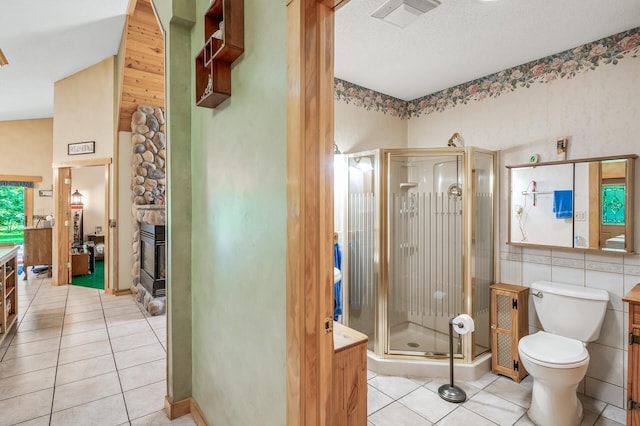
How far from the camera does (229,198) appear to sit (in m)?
1.57

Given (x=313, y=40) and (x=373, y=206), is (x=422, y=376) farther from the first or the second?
(x=313, y=40)

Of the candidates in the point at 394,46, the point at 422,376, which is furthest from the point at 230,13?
the point at 422,376

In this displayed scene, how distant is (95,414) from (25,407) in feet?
1.65

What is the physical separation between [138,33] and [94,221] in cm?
603

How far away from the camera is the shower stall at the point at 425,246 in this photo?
110 inches

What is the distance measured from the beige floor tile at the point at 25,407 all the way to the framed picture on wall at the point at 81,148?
3883 millimetres

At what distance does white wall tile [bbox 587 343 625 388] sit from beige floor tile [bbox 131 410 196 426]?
279 cm

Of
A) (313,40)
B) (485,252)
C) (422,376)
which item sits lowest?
(422,376)

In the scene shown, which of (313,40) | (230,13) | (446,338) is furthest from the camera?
(446,338)

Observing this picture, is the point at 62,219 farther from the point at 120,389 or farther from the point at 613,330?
the point at 613,330

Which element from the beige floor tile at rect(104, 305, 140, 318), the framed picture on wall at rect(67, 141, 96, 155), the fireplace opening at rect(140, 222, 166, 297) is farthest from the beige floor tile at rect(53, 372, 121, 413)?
the framed picture on wall at rect(67, 141, 96, 155)

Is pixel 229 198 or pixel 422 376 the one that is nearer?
pixel 229 198

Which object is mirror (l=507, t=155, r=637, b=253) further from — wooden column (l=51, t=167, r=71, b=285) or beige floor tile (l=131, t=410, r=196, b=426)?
wooden column (l=51, t=167, r=71, b=285)

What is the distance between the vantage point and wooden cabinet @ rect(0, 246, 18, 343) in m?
3.11
